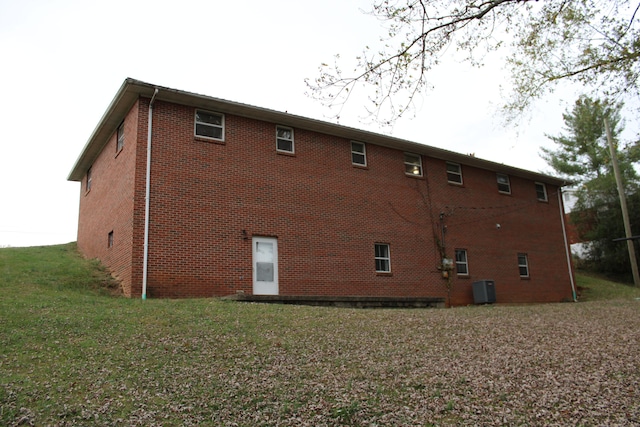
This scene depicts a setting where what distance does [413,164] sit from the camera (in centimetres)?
1844

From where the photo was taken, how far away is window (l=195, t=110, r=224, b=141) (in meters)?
13.8

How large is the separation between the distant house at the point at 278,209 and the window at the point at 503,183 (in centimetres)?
52

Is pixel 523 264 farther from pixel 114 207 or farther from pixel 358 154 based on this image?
pixel 114 207

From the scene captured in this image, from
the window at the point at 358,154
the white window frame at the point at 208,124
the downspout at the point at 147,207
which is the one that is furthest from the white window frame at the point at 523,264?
the downspout at the point at 147,207

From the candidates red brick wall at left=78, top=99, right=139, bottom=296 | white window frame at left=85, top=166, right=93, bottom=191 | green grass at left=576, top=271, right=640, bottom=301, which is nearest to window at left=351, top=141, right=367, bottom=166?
red brick wall at left=78, top=99, right=139, bottom=296

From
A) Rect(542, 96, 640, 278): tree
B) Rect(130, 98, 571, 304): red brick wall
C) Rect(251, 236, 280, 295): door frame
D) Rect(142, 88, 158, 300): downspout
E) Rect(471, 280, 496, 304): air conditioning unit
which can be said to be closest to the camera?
Rect(142, 88, 158, 300): downspout

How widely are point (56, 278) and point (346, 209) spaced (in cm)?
810

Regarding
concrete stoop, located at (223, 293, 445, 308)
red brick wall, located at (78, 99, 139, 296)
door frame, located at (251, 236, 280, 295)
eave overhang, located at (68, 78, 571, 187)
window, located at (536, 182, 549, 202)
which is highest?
eave overhang, located at (68, 78, 571, 187)

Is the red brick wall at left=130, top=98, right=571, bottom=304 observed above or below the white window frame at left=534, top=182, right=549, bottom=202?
below

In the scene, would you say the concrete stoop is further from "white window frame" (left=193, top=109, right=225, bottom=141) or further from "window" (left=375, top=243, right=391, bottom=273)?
"white window frame" (left=193, top=109, right=225, bottom=141)

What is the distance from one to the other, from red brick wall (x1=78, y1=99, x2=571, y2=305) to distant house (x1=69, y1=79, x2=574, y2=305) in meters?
0.03

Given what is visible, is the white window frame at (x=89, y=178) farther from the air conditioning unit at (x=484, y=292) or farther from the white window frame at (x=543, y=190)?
the white window frame at (x=543, y=190)

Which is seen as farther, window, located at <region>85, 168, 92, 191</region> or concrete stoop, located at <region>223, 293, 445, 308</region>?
window, located at <region>85, 168, 92, 191</region>

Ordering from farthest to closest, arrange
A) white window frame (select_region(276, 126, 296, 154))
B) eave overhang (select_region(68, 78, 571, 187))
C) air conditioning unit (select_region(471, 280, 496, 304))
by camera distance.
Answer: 1. air conditioning unit (select_region(471, 280, 496, 304))
2. white window frame (select_region(276, 126, 296, 154))
3. eave overhang (select_region(68, 78, 571, 187))
